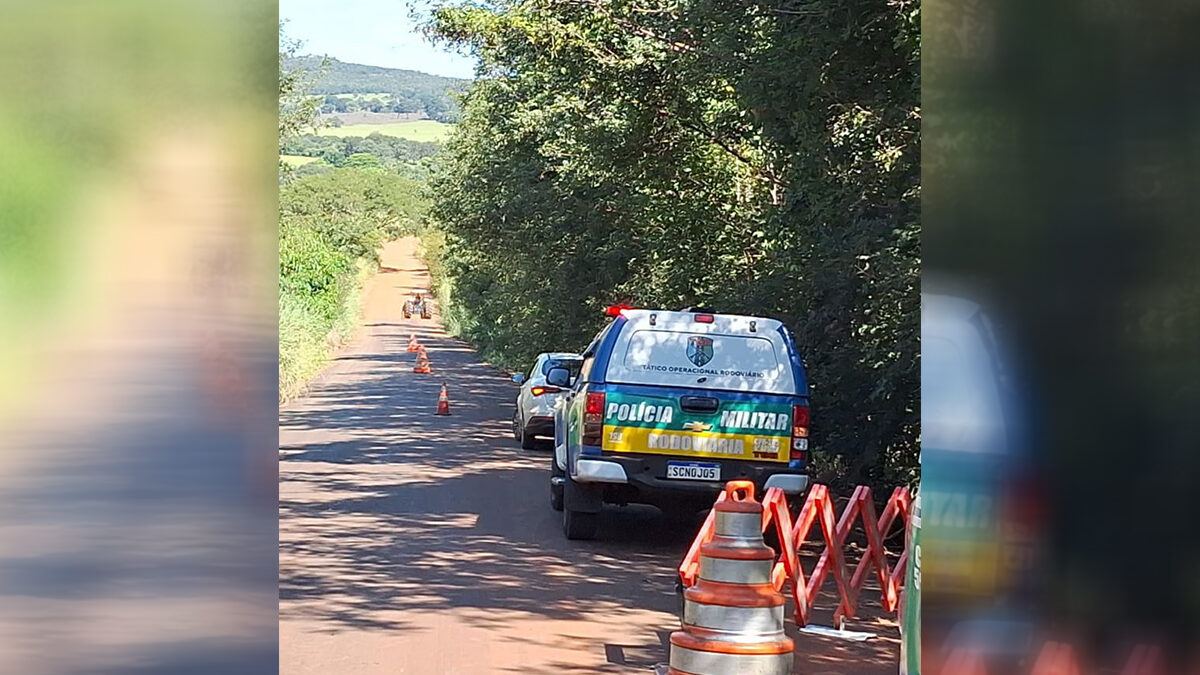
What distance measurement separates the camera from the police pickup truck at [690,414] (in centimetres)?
1303

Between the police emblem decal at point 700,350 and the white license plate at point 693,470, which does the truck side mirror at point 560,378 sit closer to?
the police emblem decal at point 700,350

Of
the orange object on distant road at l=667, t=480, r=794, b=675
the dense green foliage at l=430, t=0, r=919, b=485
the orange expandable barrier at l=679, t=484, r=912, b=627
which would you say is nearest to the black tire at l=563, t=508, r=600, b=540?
the dense green foliage at l=430, t=0, r=919, b=485

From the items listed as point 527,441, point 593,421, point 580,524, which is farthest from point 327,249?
point 593,421

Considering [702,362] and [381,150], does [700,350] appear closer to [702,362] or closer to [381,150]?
[702,362]

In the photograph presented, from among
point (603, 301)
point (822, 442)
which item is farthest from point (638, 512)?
point (603, 301)

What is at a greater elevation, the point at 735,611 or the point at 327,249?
the point at 327,249

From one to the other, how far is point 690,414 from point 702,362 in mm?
479

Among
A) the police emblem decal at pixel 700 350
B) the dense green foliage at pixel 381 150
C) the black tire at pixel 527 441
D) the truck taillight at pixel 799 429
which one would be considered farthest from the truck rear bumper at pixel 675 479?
the dense green foliage at pixel 381 150

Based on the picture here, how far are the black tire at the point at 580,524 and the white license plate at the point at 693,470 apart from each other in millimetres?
1456

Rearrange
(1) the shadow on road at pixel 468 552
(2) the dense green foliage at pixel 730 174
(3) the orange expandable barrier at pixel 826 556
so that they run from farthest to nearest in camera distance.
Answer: (2) the dense green foliage at pixel 730 174
(3) the orange expandable barrier at pixel 826 556
(1) the shadow on road at pixel 468 552

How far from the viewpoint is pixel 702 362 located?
13.1 m

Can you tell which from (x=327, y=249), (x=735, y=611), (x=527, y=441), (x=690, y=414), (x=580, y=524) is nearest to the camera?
(x=735, y=611)
